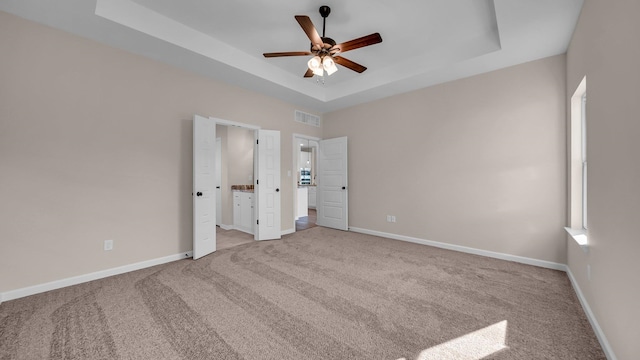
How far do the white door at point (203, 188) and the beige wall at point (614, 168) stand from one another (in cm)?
427

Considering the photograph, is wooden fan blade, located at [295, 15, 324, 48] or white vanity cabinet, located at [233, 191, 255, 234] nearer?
wooden fan blade, located at [295, 15, 324, 48]

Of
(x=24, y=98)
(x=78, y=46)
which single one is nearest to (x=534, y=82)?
(x=78, y=46)

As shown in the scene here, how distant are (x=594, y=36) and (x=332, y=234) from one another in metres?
4.52

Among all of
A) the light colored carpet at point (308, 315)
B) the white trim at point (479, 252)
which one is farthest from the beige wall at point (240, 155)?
the white trim at point (479, 252)

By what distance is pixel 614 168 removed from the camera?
1.61 m

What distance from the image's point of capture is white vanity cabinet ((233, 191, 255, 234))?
5.33 metres

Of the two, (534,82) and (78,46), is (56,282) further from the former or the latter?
(534,82)

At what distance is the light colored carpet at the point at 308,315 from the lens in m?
1.72

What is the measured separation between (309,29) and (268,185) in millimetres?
3076

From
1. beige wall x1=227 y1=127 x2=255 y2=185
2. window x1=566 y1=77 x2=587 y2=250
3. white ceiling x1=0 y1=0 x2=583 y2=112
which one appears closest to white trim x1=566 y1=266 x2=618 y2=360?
window x1=566 y1=77 x2=587 y2=250

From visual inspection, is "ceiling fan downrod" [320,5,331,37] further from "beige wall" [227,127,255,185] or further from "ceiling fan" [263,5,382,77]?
"beige wall" [227,127,255,185]

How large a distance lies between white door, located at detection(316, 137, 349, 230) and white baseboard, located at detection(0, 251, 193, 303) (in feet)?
10.8

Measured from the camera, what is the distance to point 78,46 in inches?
114

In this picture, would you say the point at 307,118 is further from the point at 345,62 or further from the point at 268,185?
the point at 345,62
